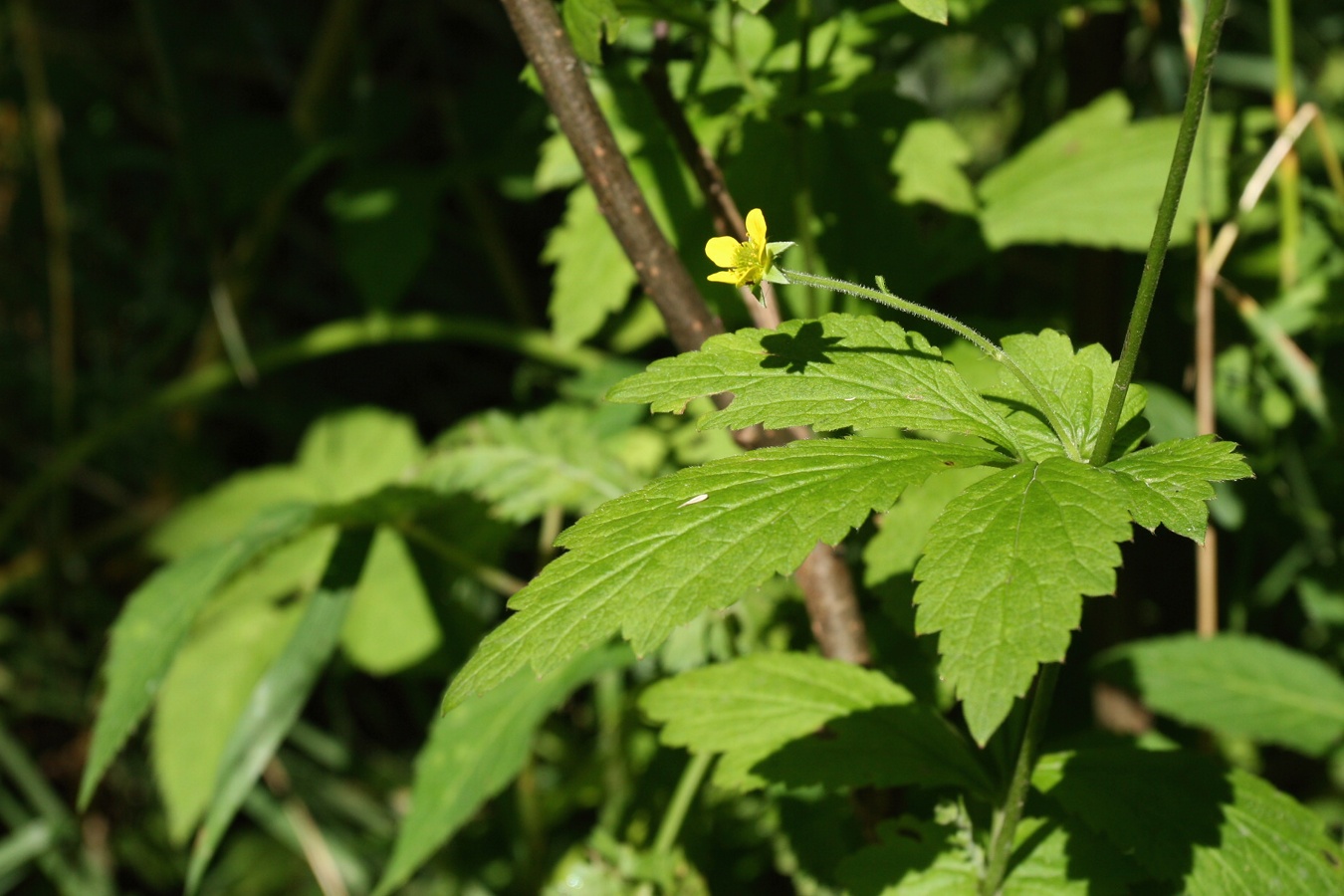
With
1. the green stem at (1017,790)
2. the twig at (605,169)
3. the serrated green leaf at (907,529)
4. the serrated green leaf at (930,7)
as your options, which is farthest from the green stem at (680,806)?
the serrated green leaf at (930,7)

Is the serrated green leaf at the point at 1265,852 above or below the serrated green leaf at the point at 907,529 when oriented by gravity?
below

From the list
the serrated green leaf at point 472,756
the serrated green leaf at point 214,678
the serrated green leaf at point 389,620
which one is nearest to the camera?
the serrated green leaf at point 472,756

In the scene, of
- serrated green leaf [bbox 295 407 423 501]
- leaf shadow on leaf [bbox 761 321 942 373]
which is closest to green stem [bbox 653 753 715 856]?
leaf shadow on leaf [bbox 761 321 942 373]

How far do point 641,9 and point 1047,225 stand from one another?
75 centimetres

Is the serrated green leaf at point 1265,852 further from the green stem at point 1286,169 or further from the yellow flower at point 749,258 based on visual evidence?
the green stem at point 1286,169

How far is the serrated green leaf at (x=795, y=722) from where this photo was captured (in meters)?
1.14

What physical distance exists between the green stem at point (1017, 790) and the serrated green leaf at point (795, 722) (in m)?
0.06

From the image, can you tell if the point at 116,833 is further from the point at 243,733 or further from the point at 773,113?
the point at 773,113

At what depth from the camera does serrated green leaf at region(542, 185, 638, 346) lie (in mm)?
1766

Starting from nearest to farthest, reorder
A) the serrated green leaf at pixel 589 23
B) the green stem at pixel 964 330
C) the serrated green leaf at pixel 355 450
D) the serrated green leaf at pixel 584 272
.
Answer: the green stem at pixel 964 330, the serrated green leaf at pixel 589 23, the serrated green leaf at pixel 584 272, the serrated green leaf at pixel 355 450

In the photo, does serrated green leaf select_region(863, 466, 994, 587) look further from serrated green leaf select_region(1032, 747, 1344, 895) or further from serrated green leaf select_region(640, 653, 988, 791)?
serrated green leaf select_region(1032, 747, 1344, 895)

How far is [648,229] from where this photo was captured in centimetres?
124

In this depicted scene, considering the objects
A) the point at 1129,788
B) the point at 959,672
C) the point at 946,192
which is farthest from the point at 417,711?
the point at 959,672

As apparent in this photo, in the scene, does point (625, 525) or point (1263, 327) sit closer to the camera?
point (625, 525)
